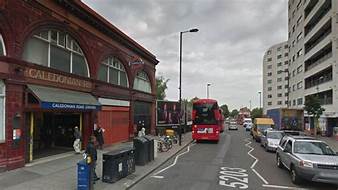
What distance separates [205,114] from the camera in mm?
27453

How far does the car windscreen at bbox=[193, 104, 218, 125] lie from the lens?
2738 cm

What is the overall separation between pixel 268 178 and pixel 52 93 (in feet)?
33.6

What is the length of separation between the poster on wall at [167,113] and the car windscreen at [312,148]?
2225 cm

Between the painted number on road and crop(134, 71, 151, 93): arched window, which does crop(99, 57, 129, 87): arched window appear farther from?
the painted number on road

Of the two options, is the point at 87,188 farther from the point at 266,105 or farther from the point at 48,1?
the point at 266,105

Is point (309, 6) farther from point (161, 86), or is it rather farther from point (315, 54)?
point (161, 86)

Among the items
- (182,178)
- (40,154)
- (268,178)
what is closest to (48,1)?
(40,154)

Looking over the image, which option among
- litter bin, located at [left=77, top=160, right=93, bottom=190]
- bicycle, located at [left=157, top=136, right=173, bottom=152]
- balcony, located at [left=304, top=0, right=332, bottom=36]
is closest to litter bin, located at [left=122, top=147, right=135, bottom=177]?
litter bin, located at [left=77, top=160, right=93, bottom=190]

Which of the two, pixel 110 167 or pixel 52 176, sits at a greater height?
pixel 110 167

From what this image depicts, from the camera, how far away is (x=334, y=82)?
131ft

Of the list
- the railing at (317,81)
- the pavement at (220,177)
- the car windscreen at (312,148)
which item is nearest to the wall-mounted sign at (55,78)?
the pavement at (220,177)

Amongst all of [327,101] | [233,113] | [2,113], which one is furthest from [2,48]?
[233,113]

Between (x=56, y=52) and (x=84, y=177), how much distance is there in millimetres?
8849

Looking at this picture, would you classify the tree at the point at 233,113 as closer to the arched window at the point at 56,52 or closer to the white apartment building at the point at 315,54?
the white apartment building at the point at 315,54
